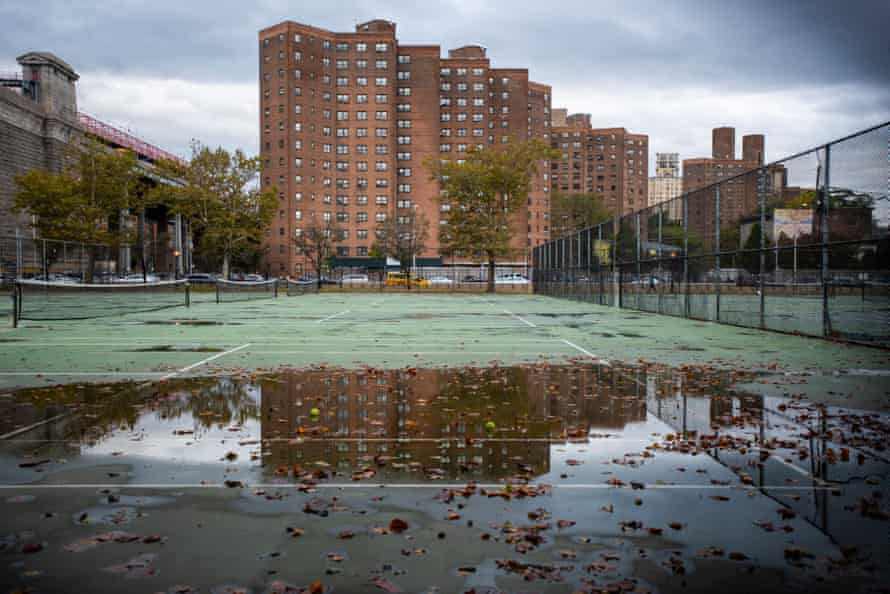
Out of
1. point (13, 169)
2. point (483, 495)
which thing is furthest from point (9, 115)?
point (483, 495)

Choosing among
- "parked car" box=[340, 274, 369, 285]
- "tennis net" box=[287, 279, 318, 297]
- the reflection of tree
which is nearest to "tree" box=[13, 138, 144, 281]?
"tennis net" box=[287, 279, 318, 297]

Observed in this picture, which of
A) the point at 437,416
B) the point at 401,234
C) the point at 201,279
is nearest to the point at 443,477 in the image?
the point at 437,416

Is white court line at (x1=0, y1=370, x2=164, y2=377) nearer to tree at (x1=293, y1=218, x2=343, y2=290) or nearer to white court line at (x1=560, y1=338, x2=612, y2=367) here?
white court line at (x1=560, y1=338, x2=612, y2=367)

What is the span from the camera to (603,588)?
3.40 metres

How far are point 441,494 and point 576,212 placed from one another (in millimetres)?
152203

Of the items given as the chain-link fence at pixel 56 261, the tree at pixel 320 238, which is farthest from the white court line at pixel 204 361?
the tree at pixel 320 238

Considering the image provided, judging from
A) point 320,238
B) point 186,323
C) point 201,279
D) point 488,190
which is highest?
point 488,190

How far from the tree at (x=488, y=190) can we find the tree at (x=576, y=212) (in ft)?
291

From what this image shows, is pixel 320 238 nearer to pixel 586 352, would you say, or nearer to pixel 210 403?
pixel 586 352

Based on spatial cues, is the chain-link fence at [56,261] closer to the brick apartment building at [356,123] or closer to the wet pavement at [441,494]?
the wet pavement at [441,494]

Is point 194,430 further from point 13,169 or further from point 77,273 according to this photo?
point 13,169

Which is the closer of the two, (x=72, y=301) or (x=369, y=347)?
(x=369, y=347)

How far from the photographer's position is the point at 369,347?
14391 mm

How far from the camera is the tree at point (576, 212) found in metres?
152
